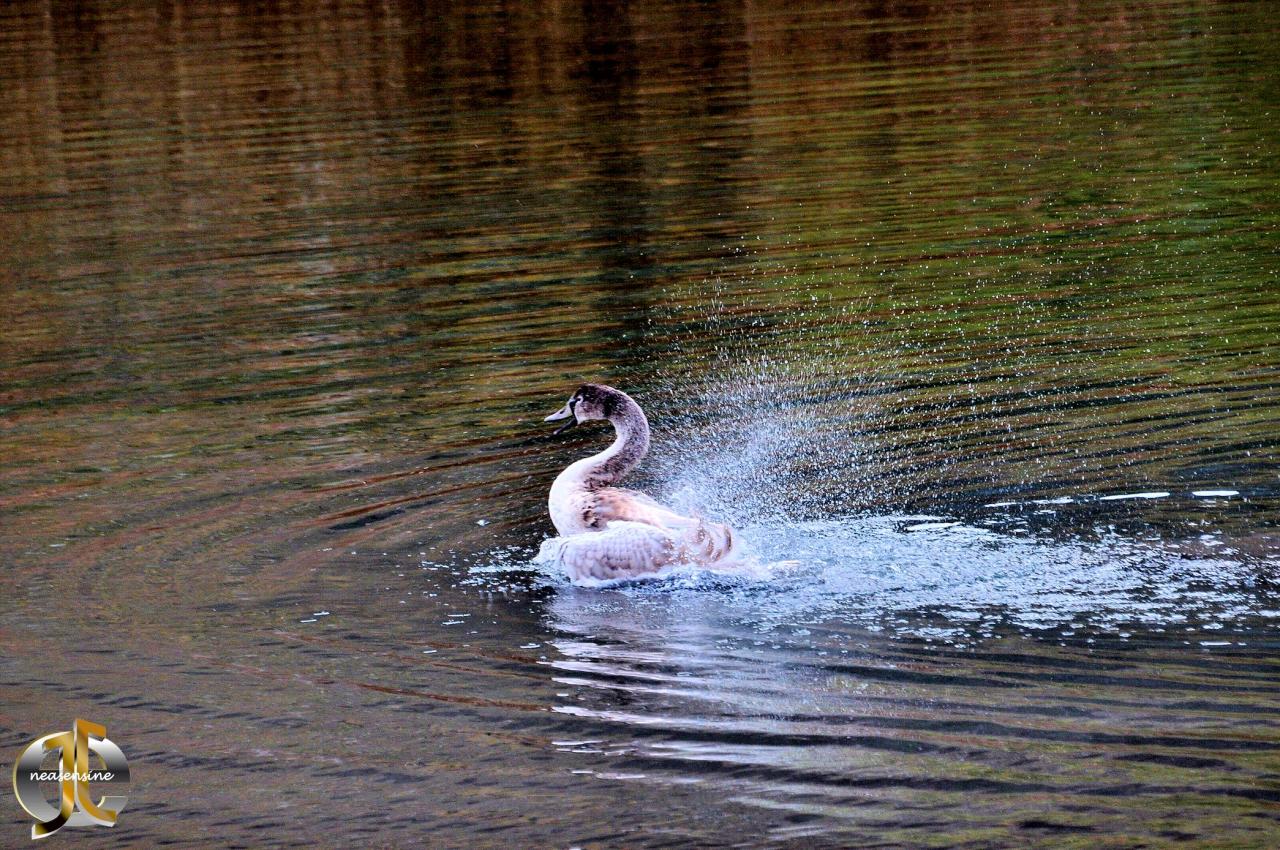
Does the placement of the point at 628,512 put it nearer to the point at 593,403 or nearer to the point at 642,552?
the point at 642,552

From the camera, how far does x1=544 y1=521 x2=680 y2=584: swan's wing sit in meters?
10.4

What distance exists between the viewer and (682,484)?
491 inches

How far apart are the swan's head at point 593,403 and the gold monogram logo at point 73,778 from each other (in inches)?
155

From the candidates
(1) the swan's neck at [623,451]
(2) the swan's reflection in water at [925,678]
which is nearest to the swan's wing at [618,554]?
(2) the swan's reflection in water at [925,678]

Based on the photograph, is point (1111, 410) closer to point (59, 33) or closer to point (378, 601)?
point (378, 601)

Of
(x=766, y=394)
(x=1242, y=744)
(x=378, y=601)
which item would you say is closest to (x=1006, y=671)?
(x=1242, y=744)

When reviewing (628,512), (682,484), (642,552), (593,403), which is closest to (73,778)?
(642,552)

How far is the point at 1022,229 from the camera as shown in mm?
20562

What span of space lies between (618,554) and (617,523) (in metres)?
0.31

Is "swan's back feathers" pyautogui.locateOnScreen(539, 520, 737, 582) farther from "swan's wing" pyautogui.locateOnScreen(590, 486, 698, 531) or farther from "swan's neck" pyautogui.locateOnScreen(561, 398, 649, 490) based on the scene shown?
"swan's neck" pyautogui.locateOnScreen(561, 398, 649, 490)

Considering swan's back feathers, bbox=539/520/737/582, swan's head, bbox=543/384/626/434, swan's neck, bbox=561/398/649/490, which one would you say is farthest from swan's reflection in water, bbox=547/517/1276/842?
swan's head, bbox=543/384/626/434

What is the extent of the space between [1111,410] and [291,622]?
241 inches

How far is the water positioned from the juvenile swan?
194 mm

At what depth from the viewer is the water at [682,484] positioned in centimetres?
778
